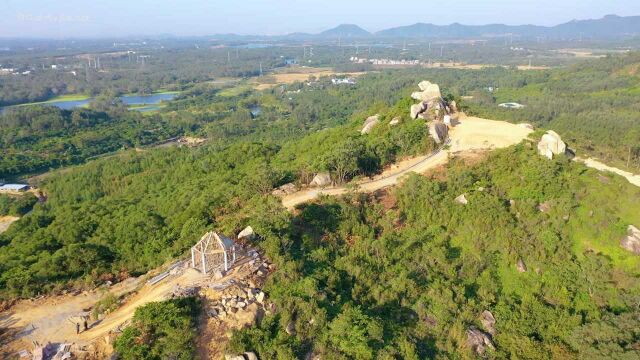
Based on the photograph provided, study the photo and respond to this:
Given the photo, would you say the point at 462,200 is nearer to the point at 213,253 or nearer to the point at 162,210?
the point at 213,253

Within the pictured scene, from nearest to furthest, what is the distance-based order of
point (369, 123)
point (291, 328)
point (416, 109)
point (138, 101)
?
point (291, 328), point (416, 109), point (369, 123), point (138, 101)

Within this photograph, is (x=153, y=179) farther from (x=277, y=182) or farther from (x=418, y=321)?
(x=418, y=321)

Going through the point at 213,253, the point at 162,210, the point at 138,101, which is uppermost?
the point at 213,253

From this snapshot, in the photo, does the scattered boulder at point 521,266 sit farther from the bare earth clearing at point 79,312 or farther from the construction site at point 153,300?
the bare earth clearing at point 79,312

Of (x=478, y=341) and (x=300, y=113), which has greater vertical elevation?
(x=478, y=341)

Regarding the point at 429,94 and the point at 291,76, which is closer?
the point at 429,94

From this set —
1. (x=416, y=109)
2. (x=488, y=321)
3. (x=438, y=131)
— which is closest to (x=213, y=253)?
(x=488, y=321)

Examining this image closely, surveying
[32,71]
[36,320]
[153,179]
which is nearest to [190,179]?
[153,179]

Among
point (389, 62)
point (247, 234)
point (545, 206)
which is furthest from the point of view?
point (389, 62)
